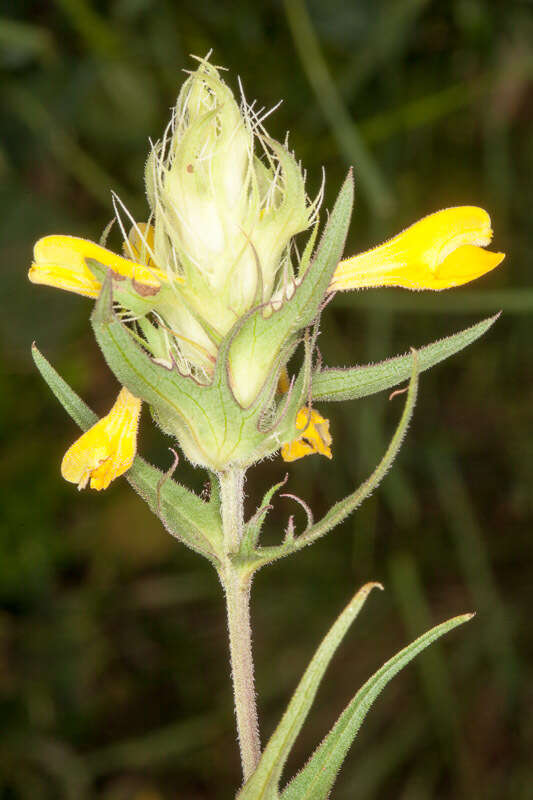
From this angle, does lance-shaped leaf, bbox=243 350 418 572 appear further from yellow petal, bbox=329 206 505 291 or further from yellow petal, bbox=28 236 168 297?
yellow petal, bbox=28 236 168 297

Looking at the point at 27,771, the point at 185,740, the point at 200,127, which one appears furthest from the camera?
the point at 185,740

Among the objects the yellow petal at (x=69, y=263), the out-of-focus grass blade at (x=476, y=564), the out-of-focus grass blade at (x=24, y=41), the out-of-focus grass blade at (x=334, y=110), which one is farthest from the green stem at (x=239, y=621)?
the out-of-focus grass blade at (x=24, y=41)

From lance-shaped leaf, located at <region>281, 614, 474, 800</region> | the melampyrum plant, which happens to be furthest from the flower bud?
lance-shaped leaf, located at <region>281, 614, 474, 800</region>

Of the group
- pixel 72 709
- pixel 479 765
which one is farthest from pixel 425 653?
pixel 72 709

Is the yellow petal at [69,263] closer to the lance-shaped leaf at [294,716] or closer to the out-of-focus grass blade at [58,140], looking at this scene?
the lance-shaped leaf at [294,716]

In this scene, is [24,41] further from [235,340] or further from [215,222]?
[235,340]

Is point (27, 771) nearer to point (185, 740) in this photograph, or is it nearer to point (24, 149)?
point (185, 740)

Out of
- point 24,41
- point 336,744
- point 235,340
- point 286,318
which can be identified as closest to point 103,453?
point 235,340
